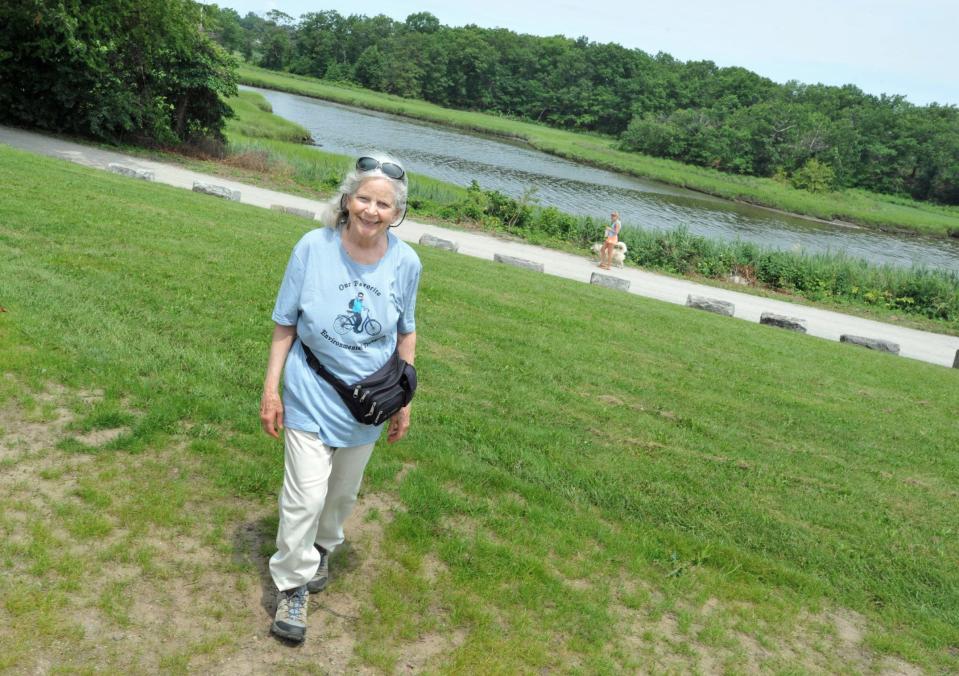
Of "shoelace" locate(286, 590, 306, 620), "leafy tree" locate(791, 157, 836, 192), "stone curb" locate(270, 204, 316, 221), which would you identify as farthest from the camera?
"leafy tree" locate(791, 157, 836, 192)

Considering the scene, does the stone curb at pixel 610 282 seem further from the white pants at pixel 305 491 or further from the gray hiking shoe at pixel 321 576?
the white pants at pixel 305 491

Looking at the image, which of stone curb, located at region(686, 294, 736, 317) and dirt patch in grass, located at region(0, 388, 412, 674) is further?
stone curb, located at region(686, 294, 736, 317)

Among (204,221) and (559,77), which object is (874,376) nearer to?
(204,221)

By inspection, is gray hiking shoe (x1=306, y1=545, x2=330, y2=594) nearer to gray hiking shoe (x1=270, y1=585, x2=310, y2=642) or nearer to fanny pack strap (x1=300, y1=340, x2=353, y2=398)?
gray hiking shoe (x1=270, y1=585, x2=310, y2=642)

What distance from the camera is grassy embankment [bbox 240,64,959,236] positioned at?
63.9 metres

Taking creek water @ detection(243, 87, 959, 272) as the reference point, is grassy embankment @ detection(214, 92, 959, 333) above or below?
below

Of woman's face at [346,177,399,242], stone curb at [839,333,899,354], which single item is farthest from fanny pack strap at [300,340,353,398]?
stone curb at [839,333,899,354]

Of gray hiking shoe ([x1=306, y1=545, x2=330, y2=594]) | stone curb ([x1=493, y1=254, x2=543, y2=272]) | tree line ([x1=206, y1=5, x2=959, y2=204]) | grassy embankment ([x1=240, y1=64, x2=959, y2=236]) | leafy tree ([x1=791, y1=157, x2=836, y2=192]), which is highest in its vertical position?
tree line ([x1=206, y1=5, x2=959, y2=204])

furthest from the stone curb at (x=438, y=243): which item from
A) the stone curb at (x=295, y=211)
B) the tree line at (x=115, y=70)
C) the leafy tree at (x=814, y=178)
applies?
the leafy tree at (x=814, y=178)

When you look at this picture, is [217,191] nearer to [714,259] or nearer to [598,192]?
[714,259]

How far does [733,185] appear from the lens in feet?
233

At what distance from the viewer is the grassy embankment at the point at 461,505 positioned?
3715 mm

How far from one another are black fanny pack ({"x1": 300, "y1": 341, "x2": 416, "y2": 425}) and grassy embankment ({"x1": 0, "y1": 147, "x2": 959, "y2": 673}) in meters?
1.09

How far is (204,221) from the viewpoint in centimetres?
1207
